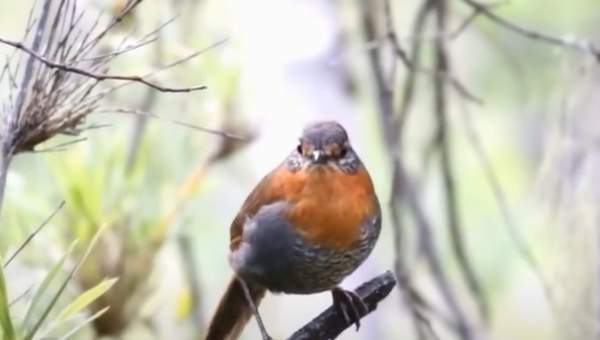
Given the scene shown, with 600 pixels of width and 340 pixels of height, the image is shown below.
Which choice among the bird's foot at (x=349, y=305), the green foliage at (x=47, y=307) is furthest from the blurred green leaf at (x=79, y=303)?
the bird's foot at (x=349, y=305)

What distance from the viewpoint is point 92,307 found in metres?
2.21

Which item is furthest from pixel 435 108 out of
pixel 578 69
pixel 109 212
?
pixel 109 212

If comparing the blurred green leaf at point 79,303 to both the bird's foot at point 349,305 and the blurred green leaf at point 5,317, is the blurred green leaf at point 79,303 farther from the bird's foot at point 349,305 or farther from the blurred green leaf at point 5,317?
the bird's foot at point 349,305

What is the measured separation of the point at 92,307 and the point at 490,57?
2.80 m

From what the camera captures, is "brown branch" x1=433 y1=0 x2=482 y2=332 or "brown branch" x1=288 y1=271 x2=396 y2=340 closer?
"brown branch" x1=288 y1=271 x2=396 y2=340

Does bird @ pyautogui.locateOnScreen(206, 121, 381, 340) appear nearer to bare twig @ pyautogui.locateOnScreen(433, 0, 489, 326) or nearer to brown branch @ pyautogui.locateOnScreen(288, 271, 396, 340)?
brown branch @ pyautogui.locateOnScreen(288, 271, 396, 340)

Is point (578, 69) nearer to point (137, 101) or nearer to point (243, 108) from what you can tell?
point (243, 108)

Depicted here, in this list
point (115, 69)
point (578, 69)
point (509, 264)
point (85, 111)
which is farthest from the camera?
point (509, 264)

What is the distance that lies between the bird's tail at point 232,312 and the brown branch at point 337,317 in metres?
0.28

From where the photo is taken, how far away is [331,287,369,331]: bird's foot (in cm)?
192

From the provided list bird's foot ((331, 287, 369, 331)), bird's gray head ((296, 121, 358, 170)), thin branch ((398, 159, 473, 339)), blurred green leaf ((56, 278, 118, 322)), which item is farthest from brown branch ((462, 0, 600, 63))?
blurred green leaf ((56, 278, 118, 322))

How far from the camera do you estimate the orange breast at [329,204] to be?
196cm

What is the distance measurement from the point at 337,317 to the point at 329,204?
0.82 ft

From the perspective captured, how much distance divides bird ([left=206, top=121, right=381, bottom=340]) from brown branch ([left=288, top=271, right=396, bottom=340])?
99 mm
